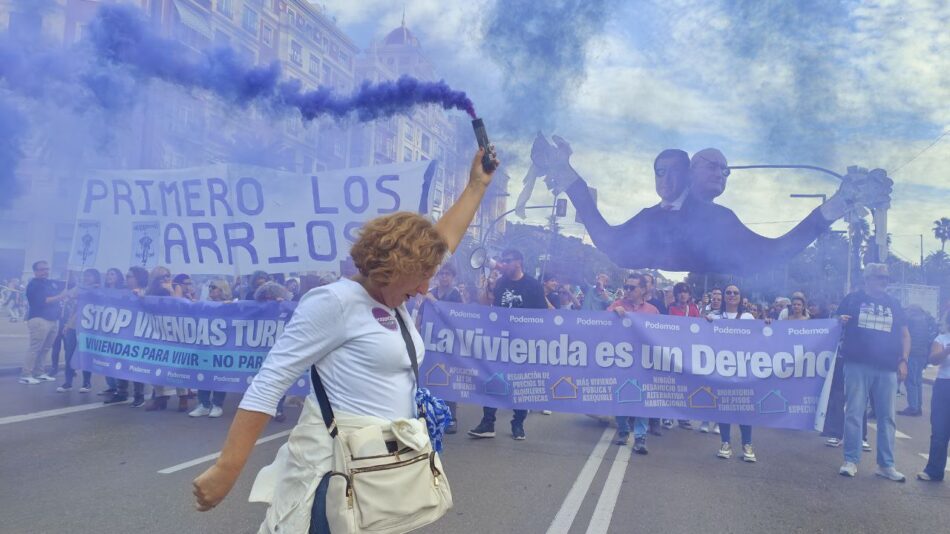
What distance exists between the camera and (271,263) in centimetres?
743

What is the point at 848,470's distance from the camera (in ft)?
20.4

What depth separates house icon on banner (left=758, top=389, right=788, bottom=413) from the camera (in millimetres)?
6473

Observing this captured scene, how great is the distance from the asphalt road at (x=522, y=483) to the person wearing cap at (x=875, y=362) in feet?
0.91

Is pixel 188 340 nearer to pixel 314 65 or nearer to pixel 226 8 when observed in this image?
pixel 314 65

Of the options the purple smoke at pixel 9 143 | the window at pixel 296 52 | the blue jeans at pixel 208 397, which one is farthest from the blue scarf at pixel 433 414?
the purple smoke at pixel 9 143

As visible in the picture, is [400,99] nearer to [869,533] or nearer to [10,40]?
[869,533]

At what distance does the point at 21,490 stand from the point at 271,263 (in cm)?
332

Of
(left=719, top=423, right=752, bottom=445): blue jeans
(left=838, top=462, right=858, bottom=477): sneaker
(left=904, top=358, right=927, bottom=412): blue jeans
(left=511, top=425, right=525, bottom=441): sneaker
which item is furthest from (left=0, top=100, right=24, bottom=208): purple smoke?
(left=904, top=358, right=927, bottom=412): blue jeans

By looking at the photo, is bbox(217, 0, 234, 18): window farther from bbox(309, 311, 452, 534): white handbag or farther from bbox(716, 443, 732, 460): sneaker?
bbox(309, 311, 452, 534): white handbag

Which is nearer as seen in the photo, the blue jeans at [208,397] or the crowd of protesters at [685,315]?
the crowd of protesters at [685,315]

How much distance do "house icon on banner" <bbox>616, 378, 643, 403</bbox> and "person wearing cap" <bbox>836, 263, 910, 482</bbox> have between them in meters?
1.88

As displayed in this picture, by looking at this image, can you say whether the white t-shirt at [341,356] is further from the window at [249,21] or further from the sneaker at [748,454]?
the window at [249,21]

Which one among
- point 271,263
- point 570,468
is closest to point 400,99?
point 271,263

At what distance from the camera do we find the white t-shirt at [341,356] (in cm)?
180
